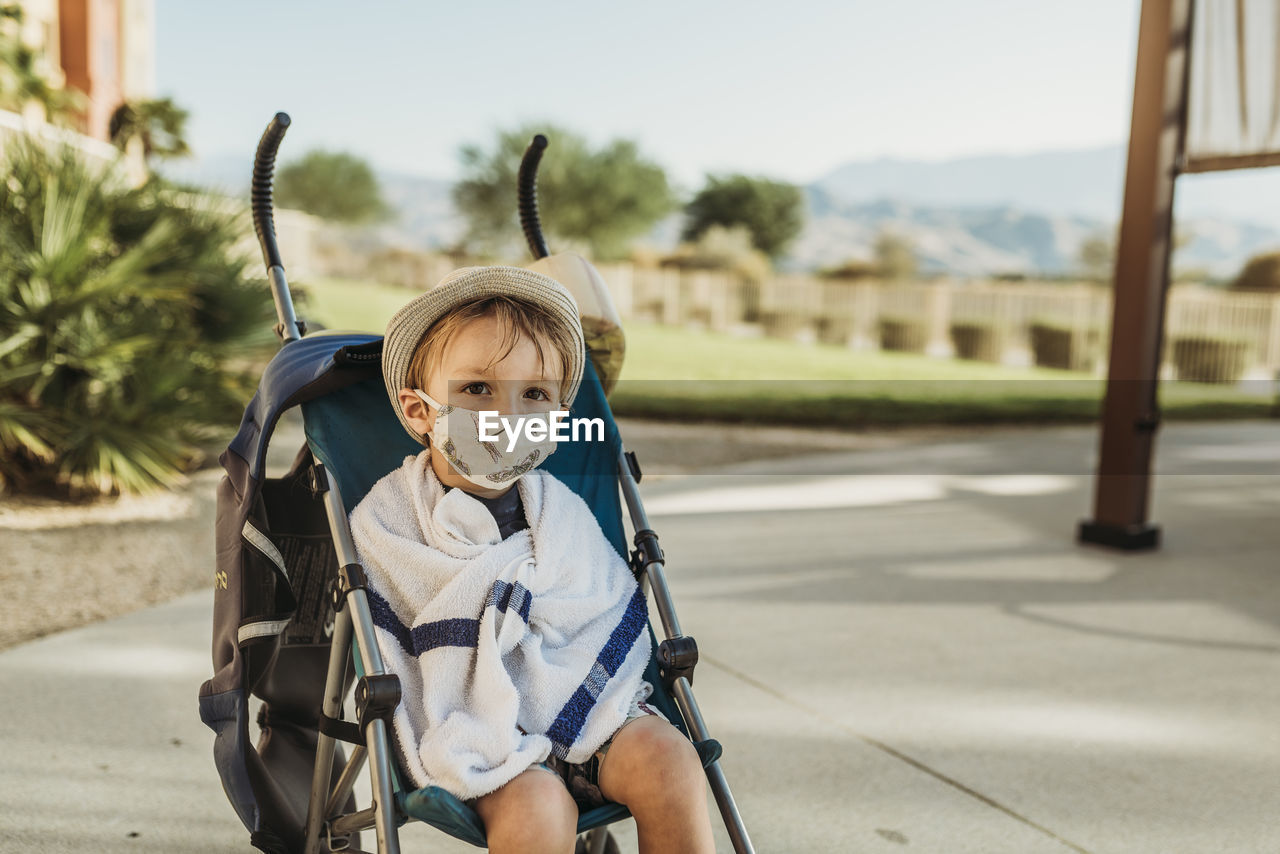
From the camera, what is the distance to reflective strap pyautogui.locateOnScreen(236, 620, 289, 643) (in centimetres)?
196

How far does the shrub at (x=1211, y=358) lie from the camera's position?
18.6m

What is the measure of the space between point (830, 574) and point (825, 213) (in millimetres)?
160441

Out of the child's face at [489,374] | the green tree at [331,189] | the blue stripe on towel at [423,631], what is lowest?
the blue stripe on towel at [423,631]

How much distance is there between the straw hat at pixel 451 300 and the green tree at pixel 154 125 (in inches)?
308

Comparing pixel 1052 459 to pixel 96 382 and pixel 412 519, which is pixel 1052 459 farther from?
pixel 412 519

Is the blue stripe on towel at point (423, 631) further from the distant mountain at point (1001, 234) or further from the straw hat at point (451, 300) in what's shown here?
the distant mountain at point (1001, 234)

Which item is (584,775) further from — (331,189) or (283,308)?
(331,189)

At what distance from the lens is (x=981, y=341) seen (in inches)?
882

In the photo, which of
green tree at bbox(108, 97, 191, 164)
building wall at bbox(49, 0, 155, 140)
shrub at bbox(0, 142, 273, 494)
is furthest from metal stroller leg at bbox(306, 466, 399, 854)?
building wall at bbox(49, 0, 155, 140)

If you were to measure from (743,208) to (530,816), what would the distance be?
6604 centimetres

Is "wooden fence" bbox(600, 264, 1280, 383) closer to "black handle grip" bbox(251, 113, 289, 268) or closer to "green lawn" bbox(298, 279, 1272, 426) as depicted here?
"green lawn" bbox(298, 279, 1272, 426)

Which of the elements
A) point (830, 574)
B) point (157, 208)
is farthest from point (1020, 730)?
point (157, 208)

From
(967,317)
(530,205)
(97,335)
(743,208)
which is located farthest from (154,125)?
(743,208)

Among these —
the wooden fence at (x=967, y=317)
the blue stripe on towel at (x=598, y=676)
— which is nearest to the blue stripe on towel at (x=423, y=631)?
the blue stripe on towel at (x=598, y=676)
